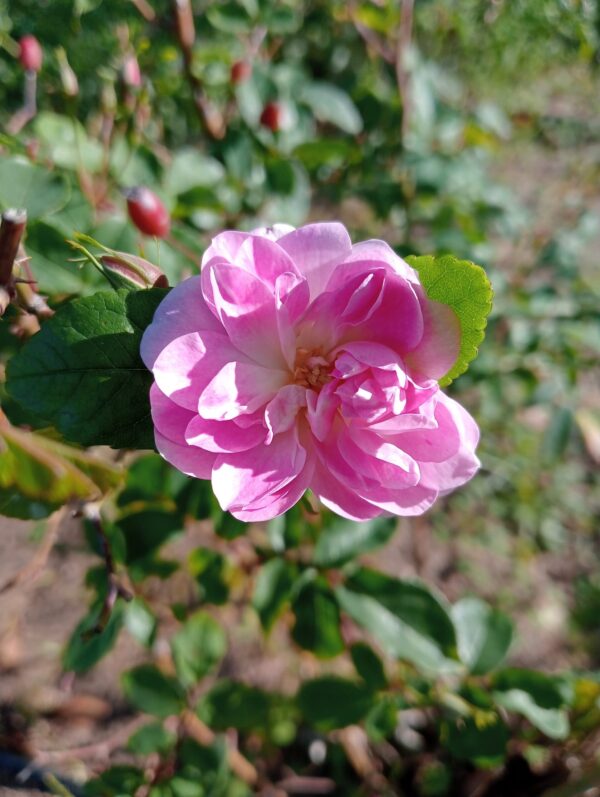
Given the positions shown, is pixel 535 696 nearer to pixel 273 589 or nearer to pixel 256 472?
pixel 273 589

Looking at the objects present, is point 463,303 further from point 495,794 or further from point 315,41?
point 315,41

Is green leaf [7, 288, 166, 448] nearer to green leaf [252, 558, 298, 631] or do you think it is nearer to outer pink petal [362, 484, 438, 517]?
outer pink petal [362, 484, 438, 517]

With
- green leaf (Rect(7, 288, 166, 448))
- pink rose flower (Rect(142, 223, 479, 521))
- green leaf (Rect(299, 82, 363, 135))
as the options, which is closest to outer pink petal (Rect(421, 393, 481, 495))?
pink rose flower (Rect(142, 223, 479, 521))

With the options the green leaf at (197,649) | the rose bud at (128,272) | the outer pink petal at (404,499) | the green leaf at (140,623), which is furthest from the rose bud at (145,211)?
the green leaf at (197,649)

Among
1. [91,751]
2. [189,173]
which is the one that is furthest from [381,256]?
[91,751]

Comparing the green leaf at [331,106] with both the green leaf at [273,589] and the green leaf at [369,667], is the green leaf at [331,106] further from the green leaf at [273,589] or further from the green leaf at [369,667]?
the green leaf at [369,667]
